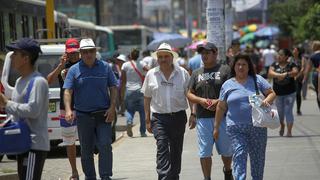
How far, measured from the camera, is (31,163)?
285 inches

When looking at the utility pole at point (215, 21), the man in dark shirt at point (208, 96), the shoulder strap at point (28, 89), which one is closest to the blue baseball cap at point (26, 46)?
the shoulder strap at point (28, 89)

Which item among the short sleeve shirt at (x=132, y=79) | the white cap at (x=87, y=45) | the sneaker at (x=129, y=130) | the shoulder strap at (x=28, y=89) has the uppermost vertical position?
the white cap at (x=87, y=45)

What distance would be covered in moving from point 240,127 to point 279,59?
23.4 feet

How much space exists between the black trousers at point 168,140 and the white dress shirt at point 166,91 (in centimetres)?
9

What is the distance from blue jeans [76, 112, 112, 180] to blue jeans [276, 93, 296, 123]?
21.3ft

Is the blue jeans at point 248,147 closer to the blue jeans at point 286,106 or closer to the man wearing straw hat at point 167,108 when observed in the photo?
the man wearing straw hat at point 167,108

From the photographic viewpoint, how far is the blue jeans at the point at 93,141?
388 inches

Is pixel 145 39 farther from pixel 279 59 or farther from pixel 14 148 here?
pixel 14 148

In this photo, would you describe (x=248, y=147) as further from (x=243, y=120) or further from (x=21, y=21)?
(x=21, y=21)

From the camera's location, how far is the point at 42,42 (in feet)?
50.3

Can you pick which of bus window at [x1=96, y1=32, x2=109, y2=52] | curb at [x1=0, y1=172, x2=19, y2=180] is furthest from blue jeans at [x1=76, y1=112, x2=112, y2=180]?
bus window at [x1=96, y1=32, x2=109, y2=52]

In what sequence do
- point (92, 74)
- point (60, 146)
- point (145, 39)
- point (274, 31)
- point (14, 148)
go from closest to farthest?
point (14, 148) < point (92, 74) < point (60, 146) < point (145, 39) < point (274, 31)

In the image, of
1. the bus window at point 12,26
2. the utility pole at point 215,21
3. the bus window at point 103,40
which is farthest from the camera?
the bus window at point 103,40

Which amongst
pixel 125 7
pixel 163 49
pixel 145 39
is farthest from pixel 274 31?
pixel 163 49
